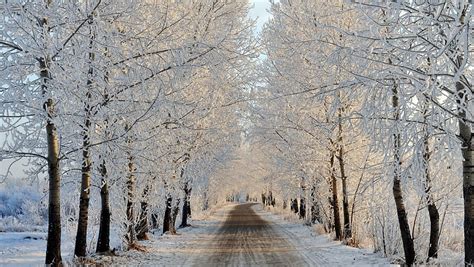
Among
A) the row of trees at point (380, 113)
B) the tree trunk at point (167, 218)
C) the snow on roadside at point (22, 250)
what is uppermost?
the row of trees at point (380, 113)

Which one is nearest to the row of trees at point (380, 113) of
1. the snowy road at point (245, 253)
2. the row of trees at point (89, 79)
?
the snowy road at point (245, 253)

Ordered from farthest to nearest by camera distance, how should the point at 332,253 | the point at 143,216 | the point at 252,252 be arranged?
the point at 143,216, the point at 252,252, the point at 332,253

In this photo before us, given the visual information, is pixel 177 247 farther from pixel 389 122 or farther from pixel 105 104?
pixel 389 122

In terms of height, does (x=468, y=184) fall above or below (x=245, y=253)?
above

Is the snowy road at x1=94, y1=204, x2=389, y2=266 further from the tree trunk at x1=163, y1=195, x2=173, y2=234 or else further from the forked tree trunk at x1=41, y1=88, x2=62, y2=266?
the forked tree trunk at x1=41, y1=88, x2=62, y2=266

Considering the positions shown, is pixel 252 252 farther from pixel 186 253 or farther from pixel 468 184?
pixel 468 184

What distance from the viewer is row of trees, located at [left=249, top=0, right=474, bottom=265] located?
556 cm

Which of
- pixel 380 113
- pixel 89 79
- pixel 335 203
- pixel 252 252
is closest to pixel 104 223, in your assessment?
pixel 252 252

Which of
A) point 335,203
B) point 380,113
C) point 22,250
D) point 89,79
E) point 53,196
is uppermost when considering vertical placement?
point 89,79

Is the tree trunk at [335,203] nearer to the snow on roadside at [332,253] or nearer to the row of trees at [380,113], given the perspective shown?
the row of trees at [380,113]

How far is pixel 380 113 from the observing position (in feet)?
24.5

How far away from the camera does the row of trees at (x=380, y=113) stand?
5.56 m

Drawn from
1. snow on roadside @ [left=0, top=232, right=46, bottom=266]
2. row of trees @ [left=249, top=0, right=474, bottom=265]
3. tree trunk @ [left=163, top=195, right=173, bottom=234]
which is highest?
row of trees @ [left=249, top=0, right=474, bottom=265]

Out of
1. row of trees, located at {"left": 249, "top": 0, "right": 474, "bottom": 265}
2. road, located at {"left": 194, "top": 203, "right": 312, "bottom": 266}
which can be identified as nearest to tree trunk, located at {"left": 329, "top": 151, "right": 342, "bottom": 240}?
row of trees, located at {"left": 249, "top": 0, "right": 474, "bottom": 265}
